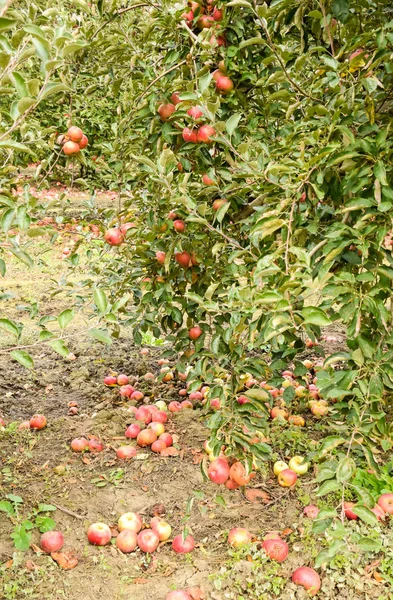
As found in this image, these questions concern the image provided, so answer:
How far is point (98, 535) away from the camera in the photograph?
2.28m

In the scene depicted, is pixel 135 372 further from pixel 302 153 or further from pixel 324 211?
pixel 302 153

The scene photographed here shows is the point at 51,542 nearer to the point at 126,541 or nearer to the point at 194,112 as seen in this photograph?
the point at 126,541

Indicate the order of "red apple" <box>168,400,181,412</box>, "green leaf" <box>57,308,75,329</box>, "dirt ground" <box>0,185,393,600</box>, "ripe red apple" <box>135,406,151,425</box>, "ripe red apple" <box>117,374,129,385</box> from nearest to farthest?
"green leaf" <box>57,308,75,329</box> < "dirt ground" <box>0,185,393,600</box> < "ripe red apple" <box>135,406,151,425</box> < "red apple" <box>168,400,181,412</box> < "ripe red apple" <box>117,374,129,385</box>

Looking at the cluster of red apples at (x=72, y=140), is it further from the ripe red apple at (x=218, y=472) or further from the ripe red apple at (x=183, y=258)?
the ripe red apple at (x=218, y=472)

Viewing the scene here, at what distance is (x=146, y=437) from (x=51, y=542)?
0.82 meters

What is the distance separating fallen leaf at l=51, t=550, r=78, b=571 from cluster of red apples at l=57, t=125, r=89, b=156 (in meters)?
1.66

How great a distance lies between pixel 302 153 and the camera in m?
1.67

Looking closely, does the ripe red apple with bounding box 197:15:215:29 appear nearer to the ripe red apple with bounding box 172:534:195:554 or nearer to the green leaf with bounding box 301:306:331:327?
the green leaf with bounding box 301:306:331:327

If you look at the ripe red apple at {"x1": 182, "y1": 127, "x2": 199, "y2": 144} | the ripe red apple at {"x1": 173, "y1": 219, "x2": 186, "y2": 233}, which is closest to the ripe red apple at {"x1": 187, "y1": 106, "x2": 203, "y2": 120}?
the ripe red apple at {"x1": 182, "y1": 127, "x2": 199, "y2": 144}

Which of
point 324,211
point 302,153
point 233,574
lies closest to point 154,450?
point 233,574

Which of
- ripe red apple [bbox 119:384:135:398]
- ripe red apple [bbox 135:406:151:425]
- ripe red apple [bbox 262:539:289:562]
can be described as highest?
ripe red apple [bbox 262:539:289:562]

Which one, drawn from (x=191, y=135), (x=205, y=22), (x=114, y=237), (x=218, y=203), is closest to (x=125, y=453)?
(x=114, y=237)

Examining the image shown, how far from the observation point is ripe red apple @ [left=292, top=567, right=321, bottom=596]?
2.03 m

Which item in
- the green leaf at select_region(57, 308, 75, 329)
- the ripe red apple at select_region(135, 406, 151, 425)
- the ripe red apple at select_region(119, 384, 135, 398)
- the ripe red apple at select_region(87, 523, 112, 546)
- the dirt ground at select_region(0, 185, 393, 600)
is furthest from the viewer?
the ripe red apple at select_region(119, 384, 135, 398)
